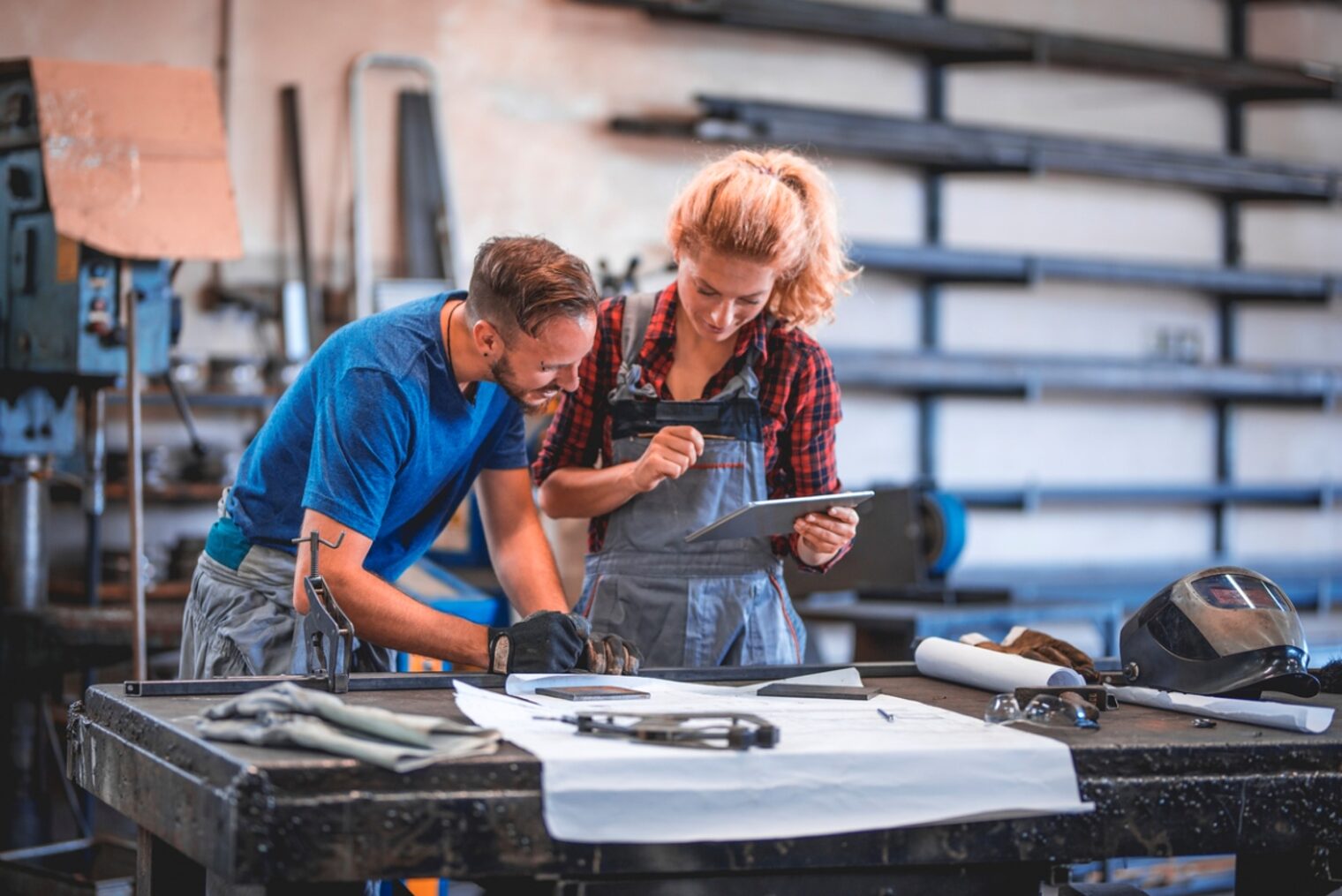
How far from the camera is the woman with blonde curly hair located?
2176mm

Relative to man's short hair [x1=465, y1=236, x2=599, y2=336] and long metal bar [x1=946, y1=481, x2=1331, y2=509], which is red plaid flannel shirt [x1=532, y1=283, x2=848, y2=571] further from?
long metal bar [x1=946, y1=481, x2=1331, y2=509]

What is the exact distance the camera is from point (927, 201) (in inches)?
240

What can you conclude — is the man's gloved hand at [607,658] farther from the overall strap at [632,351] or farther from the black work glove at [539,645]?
the overall strap at [632,351]

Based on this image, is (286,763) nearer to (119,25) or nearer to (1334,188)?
(119,25)

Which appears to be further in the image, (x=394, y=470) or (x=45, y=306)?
(x=45, y=306)

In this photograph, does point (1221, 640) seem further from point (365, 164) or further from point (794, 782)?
point (365, 164)

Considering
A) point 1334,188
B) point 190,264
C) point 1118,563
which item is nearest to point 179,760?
point 190,264

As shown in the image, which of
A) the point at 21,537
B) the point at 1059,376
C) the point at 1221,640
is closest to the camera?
the point at 1221,640

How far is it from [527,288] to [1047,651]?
85cm

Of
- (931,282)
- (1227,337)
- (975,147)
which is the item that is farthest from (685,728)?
(1227,337)

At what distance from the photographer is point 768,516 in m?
2.04

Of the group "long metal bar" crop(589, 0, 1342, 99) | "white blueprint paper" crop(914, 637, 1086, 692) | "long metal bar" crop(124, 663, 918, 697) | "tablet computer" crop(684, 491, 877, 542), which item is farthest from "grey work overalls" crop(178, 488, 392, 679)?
"long metal bar" crop(589, 0, 1342, 99)

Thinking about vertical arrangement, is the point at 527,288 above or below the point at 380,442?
above

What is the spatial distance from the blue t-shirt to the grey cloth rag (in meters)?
0.44
